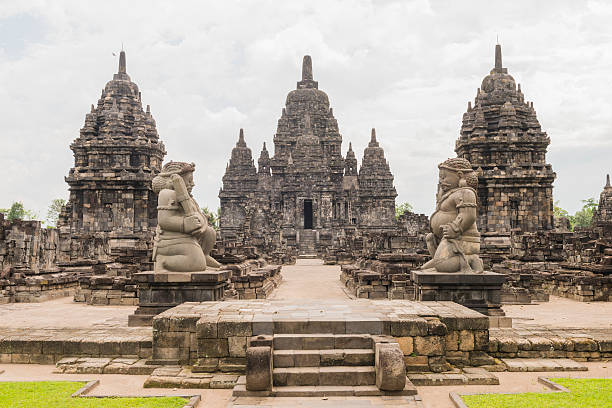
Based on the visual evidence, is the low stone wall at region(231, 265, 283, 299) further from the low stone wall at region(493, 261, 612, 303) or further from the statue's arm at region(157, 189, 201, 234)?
the low stone wall at region(493, 261, 612, 303)

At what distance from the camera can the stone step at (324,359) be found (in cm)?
592

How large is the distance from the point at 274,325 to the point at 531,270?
40.5 feet

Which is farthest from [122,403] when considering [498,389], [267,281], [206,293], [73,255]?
[73,255]

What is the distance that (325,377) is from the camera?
572 cm

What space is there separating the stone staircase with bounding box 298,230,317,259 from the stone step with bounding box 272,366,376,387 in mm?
33356

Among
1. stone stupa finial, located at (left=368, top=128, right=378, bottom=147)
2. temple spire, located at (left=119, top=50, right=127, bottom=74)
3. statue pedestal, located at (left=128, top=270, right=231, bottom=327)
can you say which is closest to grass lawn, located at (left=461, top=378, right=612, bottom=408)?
statue pedestal, located at (left=128, top=270, right=231, bottom=327)

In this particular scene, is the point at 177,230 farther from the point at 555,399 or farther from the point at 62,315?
the point at 555,399

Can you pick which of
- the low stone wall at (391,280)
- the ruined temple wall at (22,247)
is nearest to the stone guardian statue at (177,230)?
the low stone wall at (391,280)

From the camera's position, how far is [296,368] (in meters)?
5.88

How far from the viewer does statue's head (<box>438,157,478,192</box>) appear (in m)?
8.77

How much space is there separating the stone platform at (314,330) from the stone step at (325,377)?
599 mm

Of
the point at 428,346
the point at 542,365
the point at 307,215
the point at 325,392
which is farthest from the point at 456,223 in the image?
the point at 307,215

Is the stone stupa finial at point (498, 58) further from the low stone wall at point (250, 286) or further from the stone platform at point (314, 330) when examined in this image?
the stone platform at point (314, 330)

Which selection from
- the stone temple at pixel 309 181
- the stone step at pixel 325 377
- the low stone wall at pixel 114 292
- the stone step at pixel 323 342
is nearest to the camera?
the stone step at pixel 325 377
